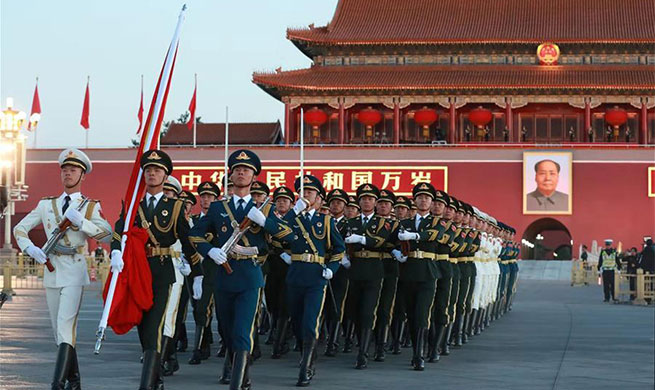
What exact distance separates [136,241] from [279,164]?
109 feet

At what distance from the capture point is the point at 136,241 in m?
8.35

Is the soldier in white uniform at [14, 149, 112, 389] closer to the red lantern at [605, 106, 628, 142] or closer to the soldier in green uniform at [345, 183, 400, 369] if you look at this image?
the soldier in green uniform at [345, 183, 400, 369]

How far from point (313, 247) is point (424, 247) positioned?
1794 mm

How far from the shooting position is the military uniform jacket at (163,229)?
852 cm

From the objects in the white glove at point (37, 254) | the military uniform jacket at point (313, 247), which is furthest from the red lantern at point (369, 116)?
the white glove at point (37, 254)

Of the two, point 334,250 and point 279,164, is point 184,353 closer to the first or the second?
point 334,250

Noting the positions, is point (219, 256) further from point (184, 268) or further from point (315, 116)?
point (315, 116)

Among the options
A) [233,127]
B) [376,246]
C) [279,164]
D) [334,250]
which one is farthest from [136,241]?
[233,127]

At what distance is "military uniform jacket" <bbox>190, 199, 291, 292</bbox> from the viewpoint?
8539mm

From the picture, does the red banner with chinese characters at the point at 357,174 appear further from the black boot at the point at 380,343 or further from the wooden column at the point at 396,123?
the black boot at the point at 380,343

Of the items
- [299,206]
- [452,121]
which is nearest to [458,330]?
[299,206]

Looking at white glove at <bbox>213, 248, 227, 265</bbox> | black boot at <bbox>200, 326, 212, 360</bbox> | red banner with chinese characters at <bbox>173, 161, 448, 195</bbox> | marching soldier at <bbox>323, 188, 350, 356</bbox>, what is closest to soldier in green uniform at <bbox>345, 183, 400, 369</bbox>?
marching soldier at <bbox>323, 188, 350, 356</bbox>

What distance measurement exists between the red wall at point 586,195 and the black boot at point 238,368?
3291 centimetres

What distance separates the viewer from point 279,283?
41.9 feet
